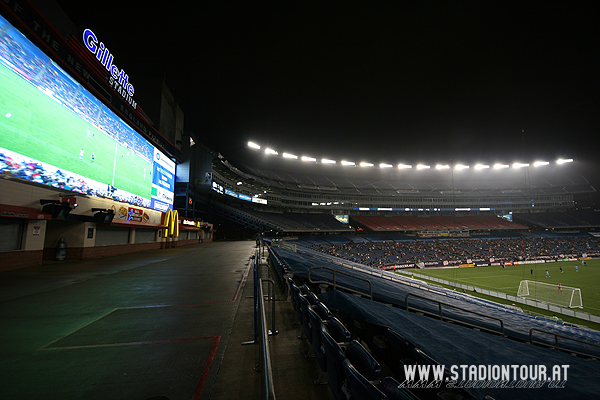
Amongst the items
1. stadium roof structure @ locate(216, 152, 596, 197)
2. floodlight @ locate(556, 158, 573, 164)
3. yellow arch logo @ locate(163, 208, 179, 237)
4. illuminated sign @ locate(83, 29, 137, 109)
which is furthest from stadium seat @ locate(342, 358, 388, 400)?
floodlight @ locate(556, 158, 573, 164)

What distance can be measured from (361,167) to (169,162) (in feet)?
203

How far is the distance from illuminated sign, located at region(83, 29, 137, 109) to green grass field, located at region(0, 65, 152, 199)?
4.73 metres

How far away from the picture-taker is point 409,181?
82.0m

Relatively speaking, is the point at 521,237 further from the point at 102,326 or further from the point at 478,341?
the point at 102,326

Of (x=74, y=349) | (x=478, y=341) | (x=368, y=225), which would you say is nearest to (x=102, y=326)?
(x=74, y=349)

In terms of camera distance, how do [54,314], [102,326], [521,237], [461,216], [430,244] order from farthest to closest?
[461,216] → [521,237] → [430,244] → [54,314] → [102,326]

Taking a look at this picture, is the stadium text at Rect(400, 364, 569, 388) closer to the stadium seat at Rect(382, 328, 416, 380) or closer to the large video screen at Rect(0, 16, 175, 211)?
the stadium seat at Rect(382, 328, 416, 380)

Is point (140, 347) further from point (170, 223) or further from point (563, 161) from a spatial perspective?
point (563, 161)

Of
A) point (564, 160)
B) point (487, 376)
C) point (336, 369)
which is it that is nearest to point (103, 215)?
point (336, 369)

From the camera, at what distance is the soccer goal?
19.0 m

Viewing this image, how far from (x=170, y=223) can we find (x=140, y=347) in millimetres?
24739

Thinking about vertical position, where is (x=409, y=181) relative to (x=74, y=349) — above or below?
above

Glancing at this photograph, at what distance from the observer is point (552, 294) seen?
2083 cm

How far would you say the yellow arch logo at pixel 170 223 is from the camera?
25250 millimetres
